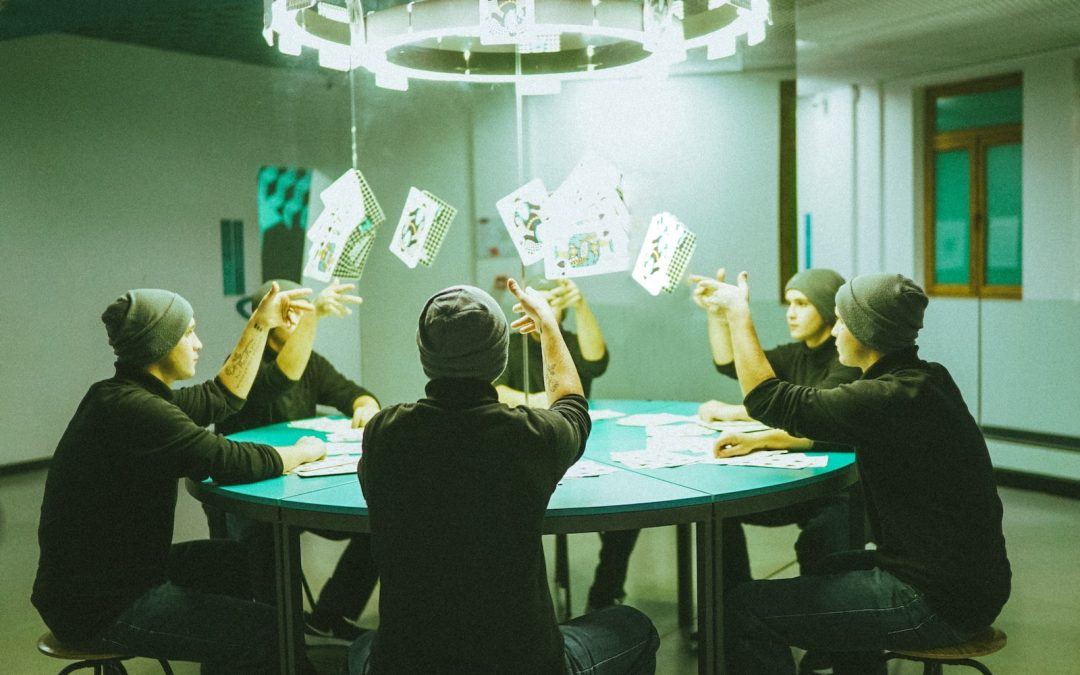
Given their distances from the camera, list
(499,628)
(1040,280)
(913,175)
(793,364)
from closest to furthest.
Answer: (499,628), (793,364), (1040,280), (913,175)

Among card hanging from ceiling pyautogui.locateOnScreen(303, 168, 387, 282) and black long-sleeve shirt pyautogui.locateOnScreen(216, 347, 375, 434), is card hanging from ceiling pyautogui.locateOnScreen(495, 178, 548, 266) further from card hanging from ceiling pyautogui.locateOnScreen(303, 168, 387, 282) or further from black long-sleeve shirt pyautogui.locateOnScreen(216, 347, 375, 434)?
black long-sleeve shirt pyautogui.locateOnScreen(216, 347, 375, 434)

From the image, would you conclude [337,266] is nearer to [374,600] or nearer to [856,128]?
[374,600]

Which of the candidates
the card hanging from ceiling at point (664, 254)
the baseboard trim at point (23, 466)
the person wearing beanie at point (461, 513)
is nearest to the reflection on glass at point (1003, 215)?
the card hanging from ceiling at point (664, 254)

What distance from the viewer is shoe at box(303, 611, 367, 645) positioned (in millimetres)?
3172

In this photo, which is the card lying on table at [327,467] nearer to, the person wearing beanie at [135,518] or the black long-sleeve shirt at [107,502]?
the person wearing beanie at [135,518]

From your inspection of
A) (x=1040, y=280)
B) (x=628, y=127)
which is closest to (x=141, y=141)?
(x=628, y=127)

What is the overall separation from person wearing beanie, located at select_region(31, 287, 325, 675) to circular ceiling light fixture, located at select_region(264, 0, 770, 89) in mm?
896

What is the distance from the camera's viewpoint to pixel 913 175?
6.80 meters

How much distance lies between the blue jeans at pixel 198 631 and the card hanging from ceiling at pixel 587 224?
1375 millimetres

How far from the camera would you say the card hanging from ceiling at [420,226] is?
3277 millimetres

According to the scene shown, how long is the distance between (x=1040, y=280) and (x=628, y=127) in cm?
301

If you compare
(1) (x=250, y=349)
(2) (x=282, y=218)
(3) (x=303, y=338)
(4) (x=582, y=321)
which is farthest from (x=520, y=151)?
(2) (x=282, y=218)

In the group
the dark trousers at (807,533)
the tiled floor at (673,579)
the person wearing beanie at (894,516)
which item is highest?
the person wearing beanie at (894,516)

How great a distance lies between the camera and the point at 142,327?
2.13 m
